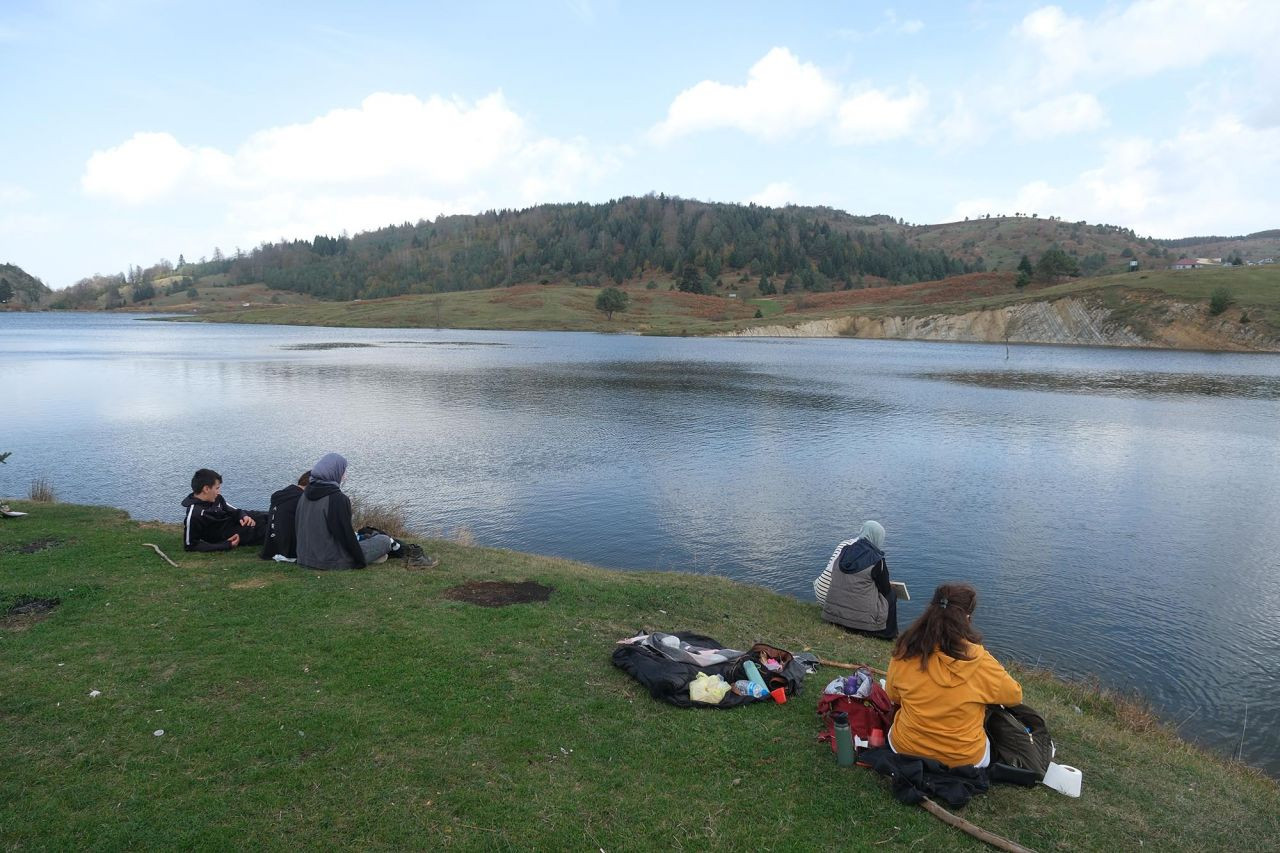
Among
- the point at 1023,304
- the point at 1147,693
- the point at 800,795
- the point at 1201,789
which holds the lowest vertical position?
the point at 1147,693

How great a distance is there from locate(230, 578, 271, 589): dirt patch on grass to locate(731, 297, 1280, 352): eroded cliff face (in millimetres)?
109883

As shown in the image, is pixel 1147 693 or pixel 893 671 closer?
pixel 893 671

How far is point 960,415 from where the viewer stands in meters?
43.2

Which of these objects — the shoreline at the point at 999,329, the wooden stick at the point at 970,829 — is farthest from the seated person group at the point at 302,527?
the shoreline at the point at 999,329

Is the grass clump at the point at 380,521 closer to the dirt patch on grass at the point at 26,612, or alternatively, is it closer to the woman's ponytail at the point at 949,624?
the dirt patch on grass at the point at 26,612

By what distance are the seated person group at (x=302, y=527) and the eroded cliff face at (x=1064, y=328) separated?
108094mm

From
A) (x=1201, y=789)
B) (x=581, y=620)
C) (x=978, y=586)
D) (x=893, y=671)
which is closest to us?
(x=893, y=671)

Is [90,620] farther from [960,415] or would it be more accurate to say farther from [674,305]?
[674,305]

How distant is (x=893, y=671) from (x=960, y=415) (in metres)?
39.4

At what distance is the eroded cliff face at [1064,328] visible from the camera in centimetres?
9150

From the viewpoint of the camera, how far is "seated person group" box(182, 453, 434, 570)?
1265 cm

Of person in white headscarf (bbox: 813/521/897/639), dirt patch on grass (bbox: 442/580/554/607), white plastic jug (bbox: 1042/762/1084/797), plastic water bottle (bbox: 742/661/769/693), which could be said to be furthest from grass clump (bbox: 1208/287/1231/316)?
plastic water bottle (bbox: 742/661/769/693)

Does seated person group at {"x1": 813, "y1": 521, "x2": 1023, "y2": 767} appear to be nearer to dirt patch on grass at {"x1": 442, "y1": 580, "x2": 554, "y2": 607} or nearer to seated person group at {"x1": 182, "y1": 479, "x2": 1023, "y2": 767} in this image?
seated person group at {"x1": 182, "y1": 479, "x2": 1023, "y2": 767}

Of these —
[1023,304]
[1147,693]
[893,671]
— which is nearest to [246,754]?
[893,671]
